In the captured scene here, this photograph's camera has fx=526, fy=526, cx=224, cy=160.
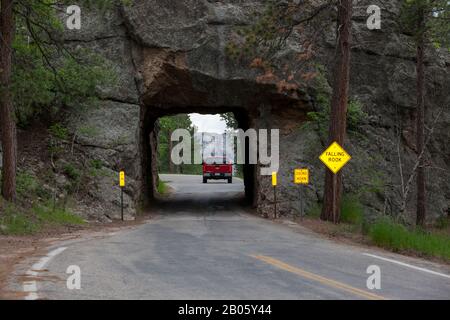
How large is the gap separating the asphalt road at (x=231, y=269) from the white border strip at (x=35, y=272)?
0.10 metres

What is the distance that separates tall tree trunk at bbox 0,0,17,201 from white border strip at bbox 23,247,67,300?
601 centimetres

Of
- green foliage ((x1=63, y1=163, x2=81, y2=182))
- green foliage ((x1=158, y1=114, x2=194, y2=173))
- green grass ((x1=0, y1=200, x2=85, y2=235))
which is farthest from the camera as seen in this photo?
green foliage ((x1=158, y1=114, x2=194, y2=173))

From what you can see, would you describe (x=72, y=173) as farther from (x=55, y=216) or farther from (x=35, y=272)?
(x=35, y=272)

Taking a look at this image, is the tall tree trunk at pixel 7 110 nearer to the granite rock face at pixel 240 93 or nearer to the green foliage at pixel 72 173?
the green foliage at pixel 72 173

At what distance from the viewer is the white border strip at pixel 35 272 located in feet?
21.9

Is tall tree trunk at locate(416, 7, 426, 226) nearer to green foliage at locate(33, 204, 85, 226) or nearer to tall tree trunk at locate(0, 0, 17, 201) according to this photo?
green foliage at locate(33, 204, 85, 226)

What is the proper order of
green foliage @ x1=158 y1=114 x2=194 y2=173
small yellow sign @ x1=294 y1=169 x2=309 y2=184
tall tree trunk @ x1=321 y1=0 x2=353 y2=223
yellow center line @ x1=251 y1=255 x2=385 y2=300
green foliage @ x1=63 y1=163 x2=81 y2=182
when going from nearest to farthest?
1. yellow center line @ x1=251 y1=255 x2=385 y2=300
2. tall tree trunk @ x1=321 y1=0 x2=353 y2=223
3. small yellow sign @ x1=294 y1=169 x2=309 y2=184
4. green foliage @ x1=63 y1=163 x2=81 y2=182
5. green foliage @ x1=158 y1=114 x2=194 y2=173

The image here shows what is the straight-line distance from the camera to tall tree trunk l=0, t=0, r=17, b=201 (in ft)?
52.7

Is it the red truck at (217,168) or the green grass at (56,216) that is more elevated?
the red truck at (217,168)

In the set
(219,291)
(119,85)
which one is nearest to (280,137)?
(119,85)

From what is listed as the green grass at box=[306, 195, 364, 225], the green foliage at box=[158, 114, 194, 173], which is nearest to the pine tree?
the green grass at box=[306, 195, 364, 225]

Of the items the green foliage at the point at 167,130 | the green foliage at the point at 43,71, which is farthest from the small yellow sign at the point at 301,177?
the green foliage at the point at 167,130

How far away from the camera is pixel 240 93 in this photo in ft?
82.0

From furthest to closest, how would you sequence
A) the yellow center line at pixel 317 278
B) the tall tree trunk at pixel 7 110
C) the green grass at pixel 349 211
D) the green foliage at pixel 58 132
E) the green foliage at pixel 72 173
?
the green foliage at pixel 58 132
the green foliage at pixel 72 173
the green grass at pixel 349 211
the tall tree trunk at pixel 7 110
the yellow center line at pixel 317 278
